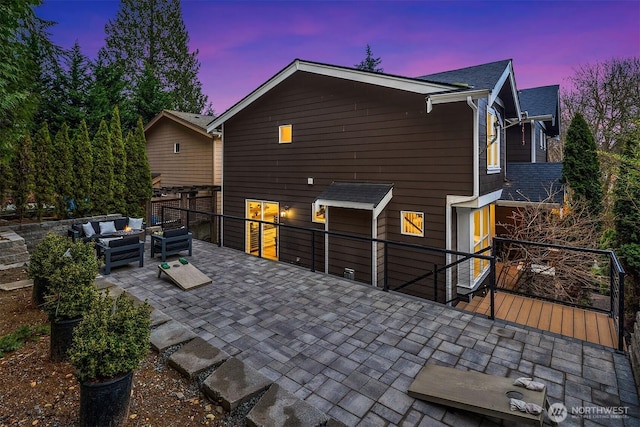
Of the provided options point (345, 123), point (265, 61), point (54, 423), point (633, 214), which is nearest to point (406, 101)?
point (345, 123)

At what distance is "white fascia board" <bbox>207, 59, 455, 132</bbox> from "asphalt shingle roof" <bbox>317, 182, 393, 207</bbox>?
7.41 ft

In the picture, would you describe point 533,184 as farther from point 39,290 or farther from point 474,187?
point 39,290

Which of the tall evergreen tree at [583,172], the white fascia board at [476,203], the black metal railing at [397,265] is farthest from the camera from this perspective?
the tall evergreen tree at [583,172]

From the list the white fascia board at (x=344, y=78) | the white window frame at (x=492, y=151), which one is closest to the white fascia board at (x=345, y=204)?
the white fascia board at (x=344, y=78)

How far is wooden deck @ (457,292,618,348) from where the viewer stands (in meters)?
4.04

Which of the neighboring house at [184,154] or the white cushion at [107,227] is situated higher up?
the neighboring house at [184,154]

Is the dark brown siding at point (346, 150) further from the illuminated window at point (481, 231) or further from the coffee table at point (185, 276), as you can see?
the coffee table at point (185, 276)

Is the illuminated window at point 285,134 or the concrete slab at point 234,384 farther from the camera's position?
the illuminated window at point 285,134

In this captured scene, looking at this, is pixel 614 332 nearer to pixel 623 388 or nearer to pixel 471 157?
pixel 623 388

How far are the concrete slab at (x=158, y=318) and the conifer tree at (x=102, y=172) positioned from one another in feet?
24.3

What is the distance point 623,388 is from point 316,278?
162 inches

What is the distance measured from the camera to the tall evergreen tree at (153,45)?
79.0ft

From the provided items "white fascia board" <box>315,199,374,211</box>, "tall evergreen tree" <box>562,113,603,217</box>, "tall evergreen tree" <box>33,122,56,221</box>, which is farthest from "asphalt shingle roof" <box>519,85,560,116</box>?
"tall evergreen tree" <box>33,122,56,221</box>

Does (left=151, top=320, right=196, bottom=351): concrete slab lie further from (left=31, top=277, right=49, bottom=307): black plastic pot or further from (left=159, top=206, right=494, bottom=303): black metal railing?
(left=159, top=206, right=494, bottom=303): black metal railing
